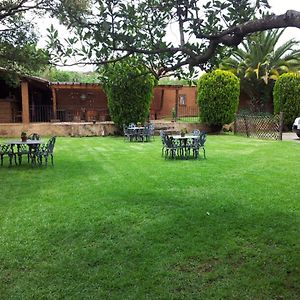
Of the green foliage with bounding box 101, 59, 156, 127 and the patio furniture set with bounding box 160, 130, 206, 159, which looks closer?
the patio furniture set with bounding box 160, 130, 206, 159

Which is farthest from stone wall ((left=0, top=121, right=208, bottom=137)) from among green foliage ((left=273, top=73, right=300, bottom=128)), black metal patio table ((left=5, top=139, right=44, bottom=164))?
black metal patio table ((left=5, top=139, right=44, bottom=164))

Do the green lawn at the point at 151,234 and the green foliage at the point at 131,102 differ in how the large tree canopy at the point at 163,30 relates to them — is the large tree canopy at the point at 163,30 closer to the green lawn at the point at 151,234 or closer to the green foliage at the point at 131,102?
the green lawn at the point at 151,234

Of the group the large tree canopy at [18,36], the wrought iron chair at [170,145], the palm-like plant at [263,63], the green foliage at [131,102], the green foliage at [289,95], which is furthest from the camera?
the palm-like plant at [263,63]

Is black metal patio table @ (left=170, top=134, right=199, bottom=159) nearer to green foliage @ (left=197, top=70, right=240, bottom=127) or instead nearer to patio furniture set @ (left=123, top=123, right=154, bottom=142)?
patio furniture set @ (left=123, top=123, right=154, bottom=142)

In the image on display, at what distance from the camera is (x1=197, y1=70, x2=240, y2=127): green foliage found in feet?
65.3

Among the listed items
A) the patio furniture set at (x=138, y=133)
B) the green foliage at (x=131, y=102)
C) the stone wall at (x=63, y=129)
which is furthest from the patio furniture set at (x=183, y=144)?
the stone wall at (x=63, y=129)

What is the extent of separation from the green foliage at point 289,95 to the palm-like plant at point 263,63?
477cm

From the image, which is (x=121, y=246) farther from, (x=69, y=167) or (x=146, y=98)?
(x=146, y=98)

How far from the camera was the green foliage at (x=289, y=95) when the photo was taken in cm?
2028

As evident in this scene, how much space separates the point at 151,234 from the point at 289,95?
17.9 meters

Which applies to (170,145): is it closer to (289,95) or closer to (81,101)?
(289,95)

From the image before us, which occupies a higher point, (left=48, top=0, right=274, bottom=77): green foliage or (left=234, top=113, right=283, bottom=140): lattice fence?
(left=48, top=0, right=274, bottom=77): green foliage

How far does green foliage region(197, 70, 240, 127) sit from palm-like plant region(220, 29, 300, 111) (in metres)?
5.76

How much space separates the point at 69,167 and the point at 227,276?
7.01 meters
